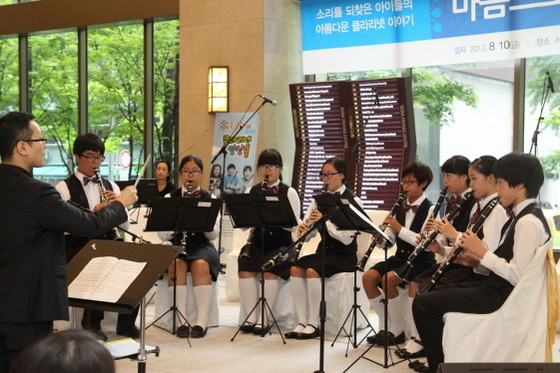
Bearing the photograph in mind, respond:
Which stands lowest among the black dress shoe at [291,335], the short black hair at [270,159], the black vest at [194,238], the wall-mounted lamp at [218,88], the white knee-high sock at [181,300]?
the black dress shoe at [291,335]

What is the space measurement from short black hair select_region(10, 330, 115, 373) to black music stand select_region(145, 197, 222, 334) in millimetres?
3992

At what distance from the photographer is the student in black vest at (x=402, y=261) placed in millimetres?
5098

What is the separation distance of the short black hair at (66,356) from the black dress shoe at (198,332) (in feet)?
14.1

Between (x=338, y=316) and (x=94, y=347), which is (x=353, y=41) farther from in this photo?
(x=94, y=347)

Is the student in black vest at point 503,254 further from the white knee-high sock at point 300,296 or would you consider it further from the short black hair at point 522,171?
the white knee-high sock at point 300,296

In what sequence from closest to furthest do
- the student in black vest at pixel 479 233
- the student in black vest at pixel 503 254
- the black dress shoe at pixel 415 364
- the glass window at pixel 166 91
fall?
1. the student in black vest at pixel 503 254
2. the student in black vest at pixel 479 233
3. the black dress shoe at pixel 415 364
4. the glass window at pixel 166 91

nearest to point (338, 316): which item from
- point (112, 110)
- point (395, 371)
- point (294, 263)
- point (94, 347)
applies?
point (294, 263)

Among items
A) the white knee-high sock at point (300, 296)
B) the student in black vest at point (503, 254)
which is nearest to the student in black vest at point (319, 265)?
the white knee-high sock at point (300, 296)

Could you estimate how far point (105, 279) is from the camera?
333cm

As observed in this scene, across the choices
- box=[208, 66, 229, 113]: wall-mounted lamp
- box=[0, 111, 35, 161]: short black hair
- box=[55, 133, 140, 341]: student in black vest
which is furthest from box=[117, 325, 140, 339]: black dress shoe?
box=[208, 66, 229, 113]: wall-mounted lamp

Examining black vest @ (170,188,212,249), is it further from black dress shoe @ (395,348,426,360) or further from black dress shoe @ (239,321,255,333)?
black dress shoe @ (395,348,426,360)

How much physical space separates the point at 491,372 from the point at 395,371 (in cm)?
255

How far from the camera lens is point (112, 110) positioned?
10523 millimetres

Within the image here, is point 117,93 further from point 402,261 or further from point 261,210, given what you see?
point 402,261
